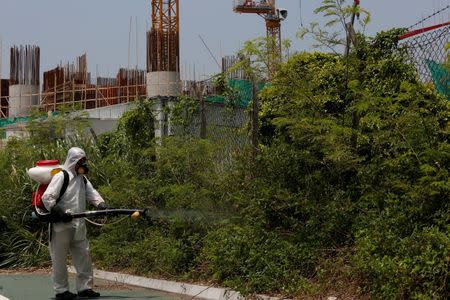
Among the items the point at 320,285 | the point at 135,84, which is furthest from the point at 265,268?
the point at 135,84

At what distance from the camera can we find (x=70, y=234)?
962 cm

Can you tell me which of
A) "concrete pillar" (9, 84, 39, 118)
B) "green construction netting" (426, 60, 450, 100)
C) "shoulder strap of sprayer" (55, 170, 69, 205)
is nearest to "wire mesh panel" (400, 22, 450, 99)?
"green construction netting" (426, 60, 450, 100)

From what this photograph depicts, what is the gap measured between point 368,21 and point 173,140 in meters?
4.42

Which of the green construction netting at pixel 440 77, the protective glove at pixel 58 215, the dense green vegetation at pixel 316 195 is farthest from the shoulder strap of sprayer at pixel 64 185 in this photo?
the green construction netting at pixel 440 77

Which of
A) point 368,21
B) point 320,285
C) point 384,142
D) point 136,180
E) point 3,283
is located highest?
point 368,21

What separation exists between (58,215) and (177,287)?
1.99 m

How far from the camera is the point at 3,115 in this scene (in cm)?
3700

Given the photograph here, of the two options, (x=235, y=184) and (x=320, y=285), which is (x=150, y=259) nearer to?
(x=235, y=184)

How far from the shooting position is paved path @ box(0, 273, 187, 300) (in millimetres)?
9906

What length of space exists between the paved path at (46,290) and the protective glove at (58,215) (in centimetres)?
121

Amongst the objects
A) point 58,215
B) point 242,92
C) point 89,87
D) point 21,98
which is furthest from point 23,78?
point 58,215

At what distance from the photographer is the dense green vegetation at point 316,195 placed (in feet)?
25.5

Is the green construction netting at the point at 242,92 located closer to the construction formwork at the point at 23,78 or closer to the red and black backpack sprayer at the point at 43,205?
the red and black backpack sprayer at the point at 43,205

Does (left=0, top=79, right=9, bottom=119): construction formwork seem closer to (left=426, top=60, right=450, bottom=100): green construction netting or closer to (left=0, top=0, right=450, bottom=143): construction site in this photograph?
(left=0, top=0, right=450, bottom=143): construction site
